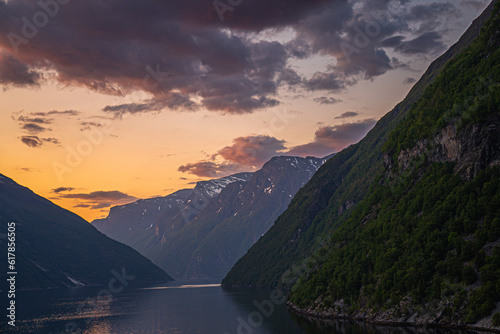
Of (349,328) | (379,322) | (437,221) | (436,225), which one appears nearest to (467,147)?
(437,221)

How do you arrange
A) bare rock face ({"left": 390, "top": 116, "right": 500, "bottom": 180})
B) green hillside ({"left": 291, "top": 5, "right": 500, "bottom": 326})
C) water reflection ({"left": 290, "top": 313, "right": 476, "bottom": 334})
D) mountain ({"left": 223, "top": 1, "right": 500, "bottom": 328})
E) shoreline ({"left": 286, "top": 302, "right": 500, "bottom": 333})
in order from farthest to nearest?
bare rock face ({"left": 390, "top": 116, "right": 500, "bottom": 180}) → green hillside ({"left": 291, "top": 5, "right": 500, "bottom": 326}) → mountain ({"left": 223, "top": 1, "right": 500, "bottom": 328}) → water reflection ({"left": 290, "top": 313, "right": 476, "bottom": 334}) → shoreline ({"left": 286, "top": 302, "right": 500, "bottom": 333})

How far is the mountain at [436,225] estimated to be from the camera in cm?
10369

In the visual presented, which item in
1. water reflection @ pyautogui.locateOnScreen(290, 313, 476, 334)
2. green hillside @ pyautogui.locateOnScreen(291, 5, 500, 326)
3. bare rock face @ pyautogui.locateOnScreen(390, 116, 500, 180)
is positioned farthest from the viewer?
bare rock face @ pyautogui.locateOnScreen(390, 116, 500, 180)

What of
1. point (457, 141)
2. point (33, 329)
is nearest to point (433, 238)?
point (457, 141)

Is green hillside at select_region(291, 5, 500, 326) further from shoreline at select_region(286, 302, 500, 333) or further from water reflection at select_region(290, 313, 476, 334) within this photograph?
water reflection at select_region(290, 313, 476, 334)

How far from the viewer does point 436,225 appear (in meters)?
125

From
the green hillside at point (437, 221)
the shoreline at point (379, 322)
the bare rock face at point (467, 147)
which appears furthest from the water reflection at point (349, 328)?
the bare rock face at point (467, 147)

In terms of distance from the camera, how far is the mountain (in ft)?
340

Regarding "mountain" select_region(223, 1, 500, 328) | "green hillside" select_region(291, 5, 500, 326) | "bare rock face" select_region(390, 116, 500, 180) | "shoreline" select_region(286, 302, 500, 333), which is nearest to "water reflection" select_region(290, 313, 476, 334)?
"shoreline" select_region(286, 302, 500, 333)

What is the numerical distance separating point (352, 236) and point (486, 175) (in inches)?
2740

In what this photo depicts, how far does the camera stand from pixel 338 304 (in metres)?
149

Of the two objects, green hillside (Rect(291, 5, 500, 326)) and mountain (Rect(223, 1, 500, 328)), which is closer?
mountain (Rect(223, 1, 500, 328))

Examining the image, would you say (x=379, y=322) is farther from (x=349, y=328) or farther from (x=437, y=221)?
(x=437, y=221)

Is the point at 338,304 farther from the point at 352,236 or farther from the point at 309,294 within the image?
the point at 352,236
